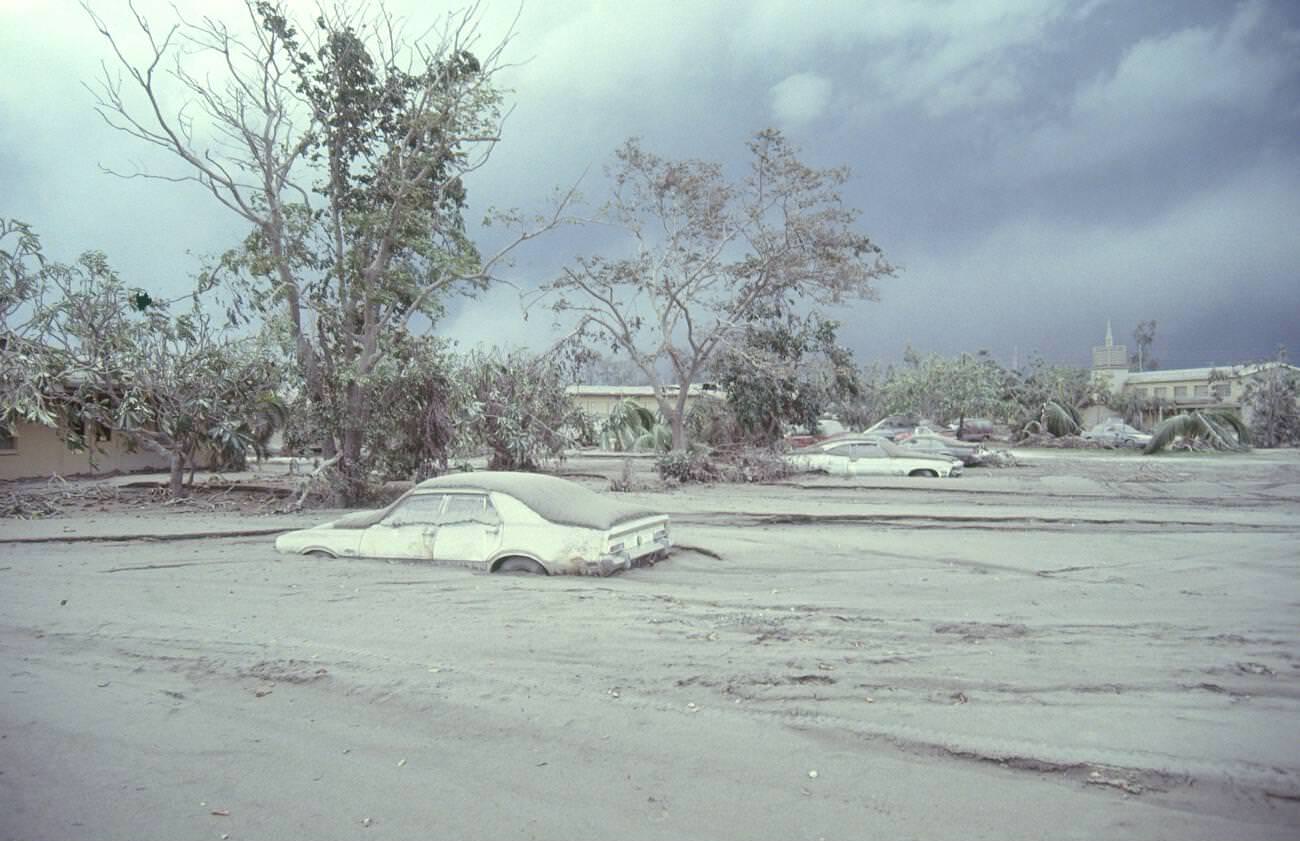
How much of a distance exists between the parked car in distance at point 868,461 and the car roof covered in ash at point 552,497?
54.0 ft

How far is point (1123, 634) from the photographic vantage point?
6992 mm

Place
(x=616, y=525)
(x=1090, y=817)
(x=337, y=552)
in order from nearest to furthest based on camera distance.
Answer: (x=1090, y=817) < (x=616, y=525) < (x=337, y=552)

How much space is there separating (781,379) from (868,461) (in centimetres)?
344

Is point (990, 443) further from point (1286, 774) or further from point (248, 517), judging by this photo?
point (1286, 774)

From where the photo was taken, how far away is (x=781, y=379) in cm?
2712

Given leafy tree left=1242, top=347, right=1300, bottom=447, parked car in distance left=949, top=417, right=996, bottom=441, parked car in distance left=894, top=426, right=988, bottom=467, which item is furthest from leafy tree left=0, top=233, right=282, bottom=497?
leafy tree left=1242, top=347, right=1300, bottom=447

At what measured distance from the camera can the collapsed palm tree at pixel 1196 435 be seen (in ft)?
117

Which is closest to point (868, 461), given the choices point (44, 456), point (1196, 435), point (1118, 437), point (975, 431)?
point (1196, 435)

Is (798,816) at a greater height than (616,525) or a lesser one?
lesser

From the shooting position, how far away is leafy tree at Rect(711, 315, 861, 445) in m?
27.6

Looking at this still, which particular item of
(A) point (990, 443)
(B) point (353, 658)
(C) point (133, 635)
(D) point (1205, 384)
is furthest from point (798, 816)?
(D) point (1205, 384)

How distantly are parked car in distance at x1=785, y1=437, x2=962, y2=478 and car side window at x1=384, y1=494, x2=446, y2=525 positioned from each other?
1717cm

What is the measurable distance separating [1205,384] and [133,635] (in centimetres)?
7293

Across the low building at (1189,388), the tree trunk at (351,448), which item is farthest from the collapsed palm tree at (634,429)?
the low building at (1189,388)
